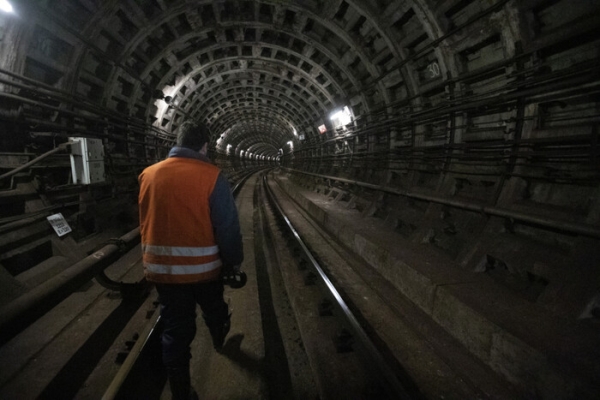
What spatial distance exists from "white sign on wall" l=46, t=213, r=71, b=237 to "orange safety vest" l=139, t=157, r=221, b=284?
4.41m

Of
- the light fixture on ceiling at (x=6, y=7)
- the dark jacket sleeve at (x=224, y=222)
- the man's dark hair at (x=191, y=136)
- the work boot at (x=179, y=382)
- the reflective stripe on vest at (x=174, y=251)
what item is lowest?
the work boot at (x=179, y=382)

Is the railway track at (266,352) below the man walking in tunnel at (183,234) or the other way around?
below

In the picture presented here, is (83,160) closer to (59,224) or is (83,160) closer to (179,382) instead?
(59,224)

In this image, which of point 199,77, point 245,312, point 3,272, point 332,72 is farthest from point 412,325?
point 199,77

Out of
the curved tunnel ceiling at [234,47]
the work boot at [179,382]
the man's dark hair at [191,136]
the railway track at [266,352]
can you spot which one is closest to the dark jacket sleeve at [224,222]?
the man's dark hair at [191,136]

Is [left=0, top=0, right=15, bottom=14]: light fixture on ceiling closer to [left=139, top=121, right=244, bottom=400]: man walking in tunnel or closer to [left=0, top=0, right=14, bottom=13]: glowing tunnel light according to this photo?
[left=0, top=0, right=14, bottom=13]: glowing tunnel light

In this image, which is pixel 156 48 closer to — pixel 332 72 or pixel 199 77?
pixel 199 77

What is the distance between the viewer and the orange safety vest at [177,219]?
75.5 inches

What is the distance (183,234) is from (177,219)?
0.40 feet

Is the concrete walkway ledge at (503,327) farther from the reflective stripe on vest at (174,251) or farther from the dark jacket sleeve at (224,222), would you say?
the reflective stripe on vest at (174,251)

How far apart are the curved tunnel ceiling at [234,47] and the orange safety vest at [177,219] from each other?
5.40 metres

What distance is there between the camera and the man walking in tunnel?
1931 millimetres

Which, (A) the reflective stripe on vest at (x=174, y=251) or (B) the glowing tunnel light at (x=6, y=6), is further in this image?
(B) the glowing tunnel light at (x=6, y=6)

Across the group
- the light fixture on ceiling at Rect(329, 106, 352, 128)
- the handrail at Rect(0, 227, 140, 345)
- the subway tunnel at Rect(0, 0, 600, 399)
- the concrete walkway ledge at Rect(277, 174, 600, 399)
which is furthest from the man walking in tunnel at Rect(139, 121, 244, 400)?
the light fixture on ceiling at Rect(329, 106, 352, 128)
